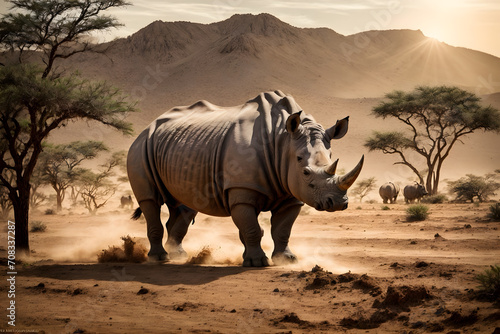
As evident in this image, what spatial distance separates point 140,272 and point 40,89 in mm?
4675

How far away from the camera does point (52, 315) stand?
5746 millimetres

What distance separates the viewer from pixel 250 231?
818cm

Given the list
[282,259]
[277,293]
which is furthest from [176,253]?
[277,293]

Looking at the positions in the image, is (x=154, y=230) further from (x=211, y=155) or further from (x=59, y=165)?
(x=59, y=165)

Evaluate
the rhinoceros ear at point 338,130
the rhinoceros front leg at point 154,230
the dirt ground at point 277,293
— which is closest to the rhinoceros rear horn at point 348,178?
the dirt ground at point 277,293

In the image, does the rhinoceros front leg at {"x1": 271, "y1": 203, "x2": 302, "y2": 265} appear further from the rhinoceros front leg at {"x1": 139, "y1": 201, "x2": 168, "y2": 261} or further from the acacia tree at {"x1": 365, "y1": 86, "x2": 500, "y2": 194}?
the acacia tree at {"x1": 365, "y1": 86, "x2": 500, "y2": 194}

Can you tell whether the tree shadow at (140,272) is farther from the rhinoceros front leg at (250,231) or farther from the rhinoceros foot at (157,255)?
the rhinoceros foot at (157,255)

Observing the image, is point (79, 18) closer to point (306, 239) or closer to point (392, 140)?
point (306, 239)

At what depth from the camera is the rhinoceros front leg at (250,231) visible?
26.7 ft

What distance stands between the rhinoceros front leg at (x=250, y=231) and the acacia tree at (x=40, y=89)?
→ 479cm

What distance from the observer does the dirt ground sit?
17.2 ft

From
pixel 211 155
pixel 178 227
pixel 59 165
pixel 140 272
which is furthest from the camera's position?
pixel 59 165

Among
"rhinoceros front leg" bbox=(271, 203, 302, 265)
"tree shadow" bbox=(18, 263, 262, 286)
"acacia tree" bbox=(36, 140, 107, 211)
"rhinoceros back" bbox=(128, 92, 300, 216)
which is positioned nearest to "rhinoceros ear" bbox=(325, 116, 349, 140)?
"rhinoceros back" bbox=(128, 92, 300, 216)

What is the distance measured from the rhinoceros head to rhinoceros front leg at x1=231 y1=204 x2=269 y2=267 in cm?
74
